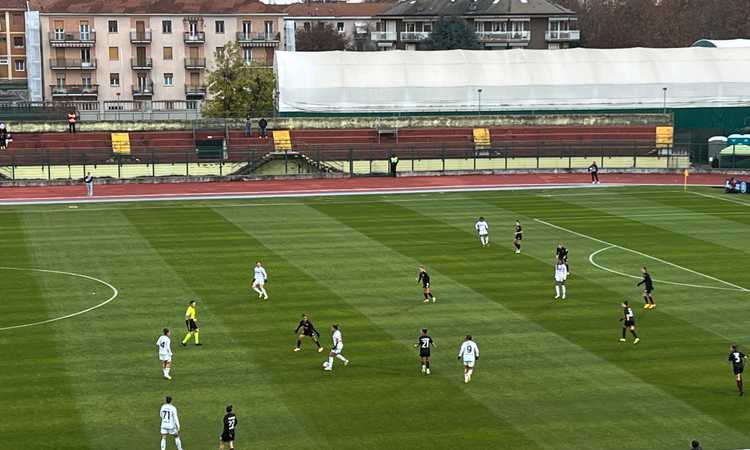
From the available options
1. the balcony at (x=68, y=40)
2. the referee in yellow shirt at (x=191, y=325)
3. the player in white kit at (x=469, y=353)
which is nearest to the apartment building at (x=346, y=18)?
the balcony at (x=68, y=40)

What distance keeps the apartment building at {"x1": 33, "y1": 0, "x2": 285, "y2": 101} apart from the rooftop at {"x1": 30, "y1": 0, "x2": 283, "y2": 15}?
0.39ft

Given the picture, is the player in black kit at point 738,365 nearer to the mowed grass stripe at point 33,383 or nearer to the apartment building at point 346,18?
the mowed grass stripe at point 33,383

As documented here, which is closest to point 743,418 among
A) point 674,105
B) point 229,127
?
point 229,127

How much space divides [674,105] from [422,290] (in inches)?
2563

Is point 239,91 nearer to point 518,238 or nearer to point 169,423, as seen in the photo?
point 518,238

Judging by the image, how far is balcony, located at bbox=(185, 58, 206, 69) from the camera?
138 metres

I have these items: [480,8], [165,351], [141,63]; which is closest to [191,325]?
[165,351]

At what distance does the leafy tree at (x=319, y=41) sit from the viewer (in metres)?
174

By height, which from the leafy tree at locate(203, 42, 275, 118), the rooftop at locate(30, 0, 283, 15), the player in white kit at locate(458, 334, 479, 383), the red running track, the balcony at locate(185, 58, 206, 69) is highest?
the rooftop at locate(30, 0, 283, 15)

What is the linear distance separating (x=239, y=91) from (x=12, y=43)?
5100cm

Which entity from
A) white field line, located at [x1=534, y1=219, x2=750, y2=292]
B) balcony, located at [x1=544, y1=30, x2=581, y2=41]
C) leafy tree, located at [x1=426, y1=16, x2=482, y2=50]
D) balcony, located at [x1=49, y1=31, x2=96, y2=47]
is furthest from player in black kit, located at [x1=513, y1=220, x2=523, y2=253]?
balcony, located at [x1=544, y1=30, x2=581, y2=41]

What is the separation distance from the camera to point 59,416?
29.1 metres

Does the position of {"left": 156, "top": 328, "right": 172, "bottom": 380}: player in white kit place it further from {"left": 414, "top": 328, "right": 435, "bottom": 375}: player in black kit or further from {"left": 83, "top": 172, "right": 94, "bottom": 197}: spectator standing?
{"left": 83, "top": 172, "right": 94, "bottom": 197}: spectator standing

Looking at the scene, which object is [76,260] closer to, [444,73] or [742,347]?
[742,347]
